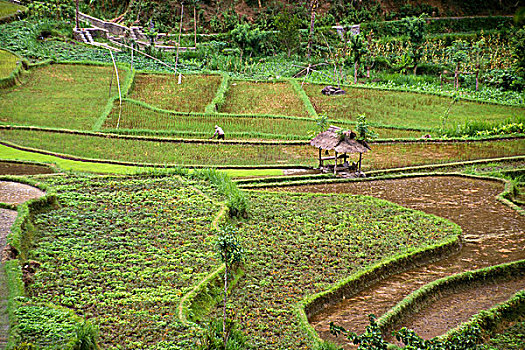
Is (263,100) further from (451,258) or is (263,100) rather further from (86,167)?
(451,258)

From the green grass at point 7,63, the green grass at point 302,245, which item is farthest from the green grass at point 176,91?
the green grass at point 302,245


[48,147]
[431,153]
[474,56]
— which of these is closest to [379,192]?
[431,153]

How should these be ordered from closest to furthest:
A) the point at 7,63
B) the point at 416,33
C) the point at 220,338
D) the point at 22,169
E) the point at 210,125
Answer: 1. the point at 220,338
2. the point at 22,169
3. the point at 210,125
4. the point at 7,63
5. the point at 416,33

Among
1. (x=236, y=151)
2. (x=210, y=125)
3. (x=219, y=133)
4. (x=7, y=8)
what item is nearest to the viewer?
(x=236, y=151)

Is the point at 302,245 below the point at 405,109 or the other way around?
below

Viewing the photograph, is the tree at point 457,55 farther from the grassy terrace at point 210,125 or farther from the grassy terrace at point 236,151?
the grassy terrace at point 236,151

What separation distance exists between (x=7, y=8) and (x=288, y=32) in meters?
16.7

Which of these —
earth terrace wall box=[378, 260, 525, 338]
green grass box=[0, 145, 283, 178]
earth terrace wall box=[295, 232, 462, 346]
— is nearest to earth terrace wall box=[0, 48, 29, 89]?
green grass box=[0, 145, 283, 178]

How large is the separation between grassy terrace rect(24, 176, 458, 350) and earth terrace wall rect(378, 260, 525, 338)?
4.05ft

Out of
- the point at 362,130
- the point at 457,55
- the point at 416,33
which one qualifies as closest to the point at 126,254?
the point at 362,130

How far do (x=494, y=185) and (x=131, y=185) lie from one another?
978 centimetres

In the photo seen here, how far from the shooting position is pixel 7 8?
35.7 m

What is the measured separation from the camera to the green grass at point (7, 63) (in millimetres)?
25767

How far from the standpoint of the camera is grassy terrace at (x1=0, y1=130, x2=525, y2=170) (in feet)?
60.6
